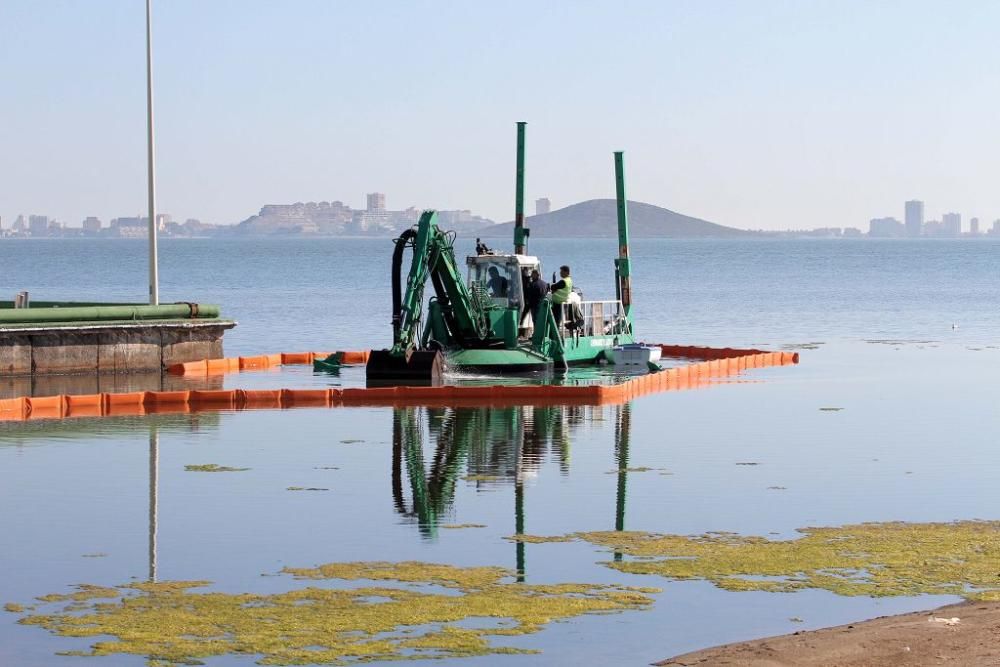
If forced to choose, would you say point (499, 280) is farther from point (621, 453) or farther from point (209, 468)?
point (209, 468)

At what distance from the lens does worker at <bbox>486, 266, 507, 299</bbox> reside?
3912cm

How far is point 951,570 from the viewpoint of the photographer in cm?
1611

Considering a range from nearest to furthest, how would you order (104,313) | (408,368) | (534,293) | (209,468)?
(209,468) → (408,368) → (534,293) → (104,313)

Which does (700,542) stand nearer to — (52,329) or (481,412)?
(481,412)

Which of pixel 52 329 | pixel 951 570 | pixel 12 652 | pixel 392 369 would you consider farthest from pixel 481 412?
pixel 12 652

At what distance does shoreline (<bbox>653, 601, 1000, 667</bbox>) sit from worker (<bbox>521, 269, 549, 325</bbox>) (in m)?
25.3

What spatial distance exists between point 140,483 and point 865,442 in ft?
36.7

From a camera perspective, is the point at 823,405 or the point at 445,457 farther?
the point at 823,405

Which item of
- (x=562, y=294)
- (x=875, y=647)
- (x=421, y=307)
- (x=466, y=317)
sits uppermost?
(x=562, y=294)

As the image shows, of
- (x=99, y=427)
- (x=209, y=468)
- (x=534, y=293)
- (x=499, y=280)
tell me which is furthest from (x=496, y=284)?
(x=209, y=468)

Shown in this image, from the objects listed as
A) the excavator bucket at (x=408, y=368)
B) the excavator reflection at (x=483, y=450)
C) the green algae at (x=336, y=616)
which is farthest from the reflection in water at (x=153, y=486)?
the excavator bucket at (x=408, y=368)

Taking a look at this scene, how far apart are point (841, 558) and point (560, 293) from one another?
75.8 ft

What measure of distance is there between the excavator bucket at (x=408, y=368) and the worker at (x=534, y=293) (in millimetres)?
3688

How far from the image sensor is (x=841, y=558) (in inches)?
663
